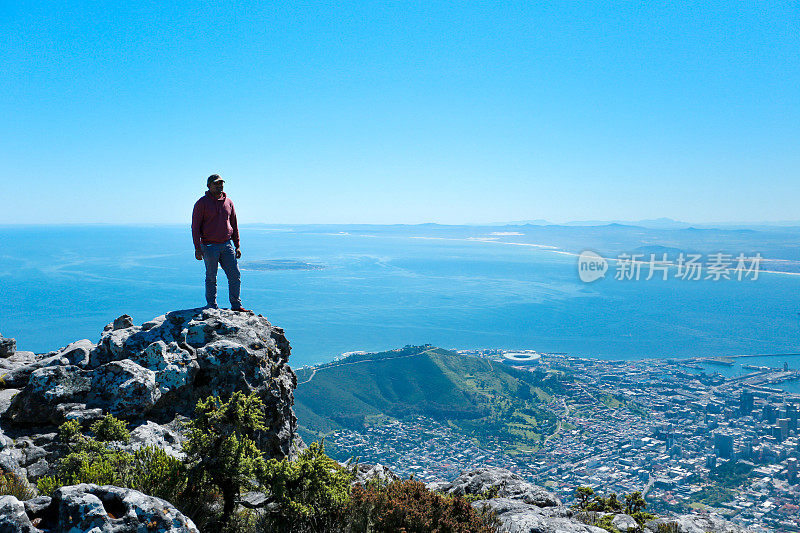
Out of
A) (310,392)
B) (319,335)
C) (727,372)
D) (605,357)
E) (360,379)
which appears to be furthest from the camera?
(319,335)

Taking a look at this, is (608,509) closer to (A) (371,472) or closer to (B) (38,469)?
(A) (371,472)

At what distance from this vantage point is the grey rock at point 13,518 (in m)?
3.23

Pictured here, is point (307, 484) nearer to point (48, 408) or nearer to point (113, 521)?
point (113, 521)

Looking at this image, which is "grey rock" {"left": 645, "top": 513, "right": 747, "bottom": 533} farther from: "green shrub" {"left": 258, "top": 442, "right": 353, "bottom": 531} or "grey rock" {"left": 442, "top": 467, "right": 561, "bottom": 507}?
"green shrub" {"left": 258, "top": 442, "right": 353, "bottom": 531}

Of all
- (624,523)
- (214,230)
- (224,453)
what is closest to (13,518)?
(224,453)

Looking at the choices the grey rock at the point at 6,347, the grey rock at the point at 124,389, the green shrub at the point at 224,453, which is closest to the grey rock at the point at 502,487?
the green shrub at the point at 224,453

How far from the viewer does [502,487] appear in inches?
349

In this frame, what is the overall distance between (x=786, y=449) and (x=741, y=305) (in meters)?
126

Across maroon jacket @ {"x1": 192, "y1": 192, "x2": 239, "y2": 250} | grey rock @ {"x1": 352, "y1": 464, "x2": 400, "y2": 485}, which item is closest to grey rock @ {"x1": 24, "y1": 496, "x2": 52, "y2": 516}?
grey rock @ {"x1": 352, "y1": 464, "x2": 400, "y2": 485}

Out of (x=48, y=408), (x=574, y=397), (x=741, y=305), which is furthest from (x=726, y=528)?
(x=741, y=305)

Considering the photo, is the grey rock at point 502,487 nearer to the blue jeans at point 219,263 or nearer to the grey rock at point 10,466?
the blue jeans at point 219,263

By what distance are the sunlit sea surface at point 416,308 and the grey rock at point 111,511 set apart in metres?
82.8

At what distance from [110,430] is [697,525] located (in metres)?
9.86

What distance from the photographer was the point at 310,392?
57.3 m
